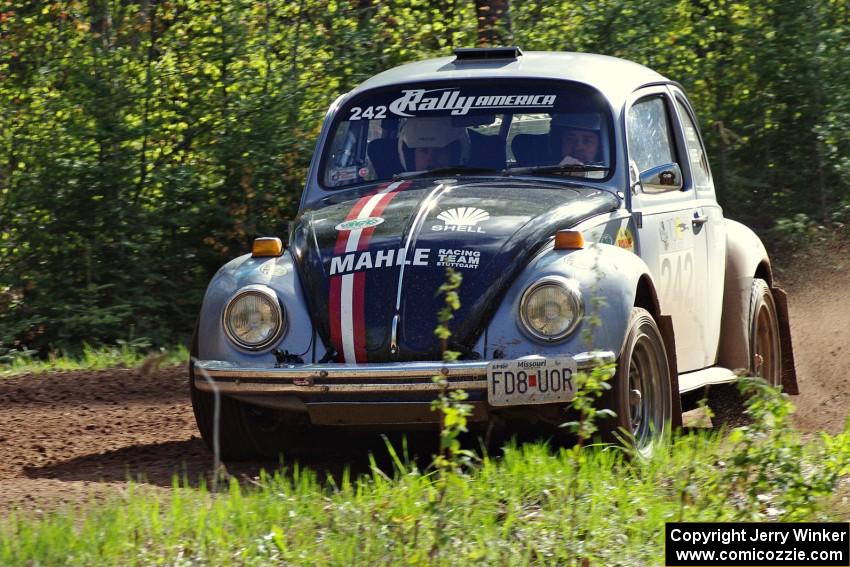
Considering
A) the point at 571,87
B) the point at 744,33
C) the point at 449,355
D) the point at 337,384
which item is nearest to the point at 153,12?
the point at 744,33

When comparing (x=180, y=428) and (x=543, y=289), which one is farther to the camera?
(x=180, y=428)

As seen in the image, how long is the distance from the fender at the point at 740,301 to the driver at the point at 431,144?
1755 mm

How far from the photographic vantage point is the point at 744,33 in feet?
44.9

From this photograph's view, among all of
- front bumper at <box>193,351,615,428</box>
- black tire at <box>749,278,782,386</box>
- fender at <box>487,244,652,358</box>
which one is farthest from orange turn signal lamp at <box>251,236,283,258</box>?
black tire at <box>749,278,782,386</box>

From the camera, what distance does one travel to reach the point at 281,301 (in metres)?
5.74

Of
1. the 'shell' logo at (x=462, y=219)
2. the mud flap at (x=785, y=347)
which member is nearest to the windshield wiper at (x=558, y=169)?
the 'shell' logo at (x=462, y=219)

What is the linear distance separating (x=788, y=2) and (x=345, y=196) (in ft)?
26.7

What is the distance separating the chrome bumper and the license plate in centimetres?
5

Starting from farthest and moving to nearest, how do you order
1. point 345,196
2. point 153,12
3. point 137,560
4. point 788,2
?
point 788,2 → point 153,12 → point 345,196 → point 137,560

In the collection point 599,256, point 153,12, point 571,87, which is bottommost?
point 599,256

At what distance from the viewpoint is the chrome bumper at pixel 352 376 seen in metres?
5.34

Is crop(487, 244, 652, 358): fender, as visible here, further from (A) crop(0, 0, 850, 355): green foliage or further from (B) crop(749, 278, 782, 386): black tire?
(A) crop(0, 0, 850, 355): green foliage

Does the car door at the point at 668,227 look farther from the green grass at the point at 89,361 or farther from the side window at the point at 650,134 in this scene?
the green grass at the point at 89,361

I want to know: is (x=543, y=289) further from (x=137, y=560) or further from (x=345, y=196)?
(x=137, y=560)
